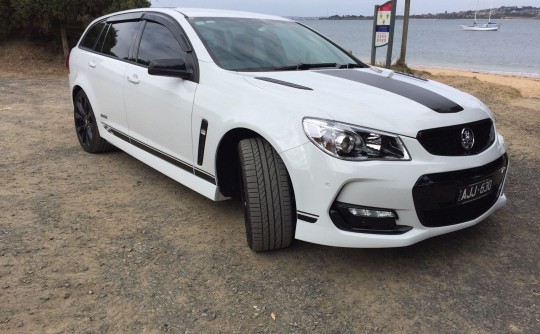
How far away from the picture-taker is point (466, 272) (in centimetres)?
290

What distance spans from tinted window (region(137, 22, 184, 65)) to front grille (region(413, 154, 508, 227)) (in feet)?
7.01

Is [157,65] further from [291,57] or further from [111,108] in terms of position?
[111,108]

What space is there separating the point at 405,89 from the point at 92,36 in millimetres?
3693

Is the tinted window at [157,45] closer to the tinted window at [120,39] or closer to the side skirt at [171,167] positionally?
the tinted window at [120,39]

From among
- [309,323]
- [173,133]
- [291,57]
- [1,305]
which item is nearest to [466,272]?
Answer: [309,323]

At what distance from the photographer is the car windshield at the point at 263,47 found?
11.5 feet

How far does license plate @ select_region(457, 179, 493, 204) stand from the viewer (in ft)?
8.99

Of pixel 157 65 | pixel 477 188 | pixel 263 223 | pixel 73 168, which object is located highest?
pixel 157 65

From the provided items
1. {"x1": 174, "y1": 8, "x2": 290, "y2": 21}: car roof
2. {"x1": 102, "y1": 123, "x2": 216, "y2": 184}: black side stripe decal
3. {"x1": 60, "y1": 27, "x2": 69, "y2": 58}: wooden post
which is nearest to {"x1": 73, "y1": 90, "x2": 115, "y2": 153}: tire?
{"x1": 102, "y1": 123, "x2": 216, "y2": 184}: black side stripe decal

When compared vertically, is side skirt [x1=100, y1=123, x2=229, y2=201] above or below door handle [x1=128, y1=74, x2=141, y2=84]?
below

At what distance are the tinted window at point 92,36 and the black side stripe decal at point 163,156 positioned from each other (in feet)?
3.37

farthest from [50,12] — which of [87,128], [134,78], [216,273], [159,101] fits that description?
[216,273]

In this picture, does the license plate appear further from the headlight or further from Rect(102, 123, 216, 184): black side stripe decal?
Rect(102, 123, 216, 184): black side stripe decal

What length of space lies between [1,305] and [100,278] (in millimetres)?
527
